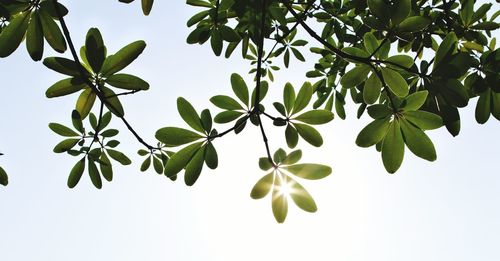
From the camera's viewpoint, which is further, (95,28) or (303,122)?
(303,122)

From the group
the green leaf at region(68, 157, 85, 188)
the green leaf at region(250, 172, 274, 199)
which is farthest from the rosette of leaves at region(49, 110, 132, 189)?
the green leaf at region(250, 172, 274, 199)

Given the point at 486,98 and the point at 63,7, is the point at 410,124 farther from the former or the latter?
the point at 63,7

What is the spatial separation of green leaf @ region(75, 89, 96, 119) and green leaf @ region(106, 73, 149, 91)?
17 centimetres

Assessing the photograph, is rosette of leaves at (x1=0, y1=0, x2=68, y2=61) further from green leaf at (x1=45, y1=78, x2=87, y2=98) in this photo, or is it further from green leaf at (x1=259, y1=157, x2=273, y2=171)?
green leaf at (x1=259, y1=157, x2=273, y2=171)

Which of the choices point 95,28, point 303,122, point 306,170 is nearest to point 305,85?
point 303,122

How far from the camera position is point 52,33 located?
1522mm

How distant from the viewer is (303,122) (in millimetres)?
1740

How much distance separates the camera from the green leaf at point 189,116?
5.51ft

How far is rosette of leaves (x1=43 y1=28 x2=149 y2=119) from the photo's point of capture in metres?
1.47

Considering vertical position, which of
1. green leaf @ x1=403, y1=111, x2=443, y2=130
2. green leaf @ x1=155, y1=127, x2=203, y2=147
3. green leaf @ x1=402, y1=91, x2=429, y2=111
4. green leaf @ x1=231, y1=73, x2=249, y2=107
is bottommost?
green leaf @ x1=155, y1=127, x2=203, y2=147

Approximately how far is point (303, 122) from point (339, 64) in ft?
4.92

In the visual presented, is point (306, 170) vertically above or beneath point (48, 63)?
beneath

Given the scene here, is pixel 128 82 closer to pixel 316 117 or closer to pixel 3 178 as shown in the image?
pixel 316 117

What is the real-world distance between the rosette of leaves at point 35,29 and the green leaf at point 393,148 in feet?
4.25
